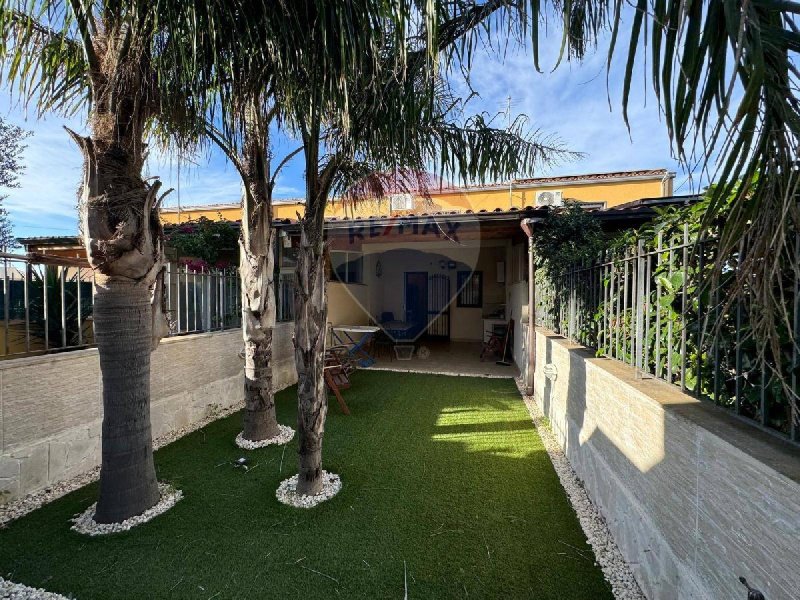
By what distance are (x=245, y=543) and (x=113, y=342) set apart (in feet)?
5.87

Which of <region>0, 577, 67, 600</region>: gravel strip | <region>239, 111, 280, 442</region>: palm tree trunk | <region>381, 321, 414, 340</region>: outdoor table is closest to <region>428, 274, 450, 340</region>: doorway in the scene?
<region>381, 321, 414, 340</region>: outdoor table

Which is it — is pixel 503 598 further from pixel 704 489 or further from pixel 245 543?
pixel 245 543

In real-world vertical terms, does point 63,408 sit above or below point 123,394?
below

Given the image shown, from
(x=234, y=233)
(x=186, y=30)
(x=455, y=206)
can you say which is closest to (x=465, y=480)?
(x=186, y=30)

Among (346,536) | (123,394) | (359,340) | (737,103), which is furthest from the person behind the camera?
(359,340)

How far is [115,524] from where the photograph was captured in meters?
2.85

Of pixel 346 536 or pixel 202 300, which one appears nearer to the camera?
pixel 346 536

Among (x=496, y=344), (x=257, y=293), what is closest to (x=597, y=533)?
(x=257, y=293)

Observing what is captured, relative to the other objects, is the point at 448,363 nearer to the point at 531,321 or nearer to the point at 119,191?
the point at 531,321

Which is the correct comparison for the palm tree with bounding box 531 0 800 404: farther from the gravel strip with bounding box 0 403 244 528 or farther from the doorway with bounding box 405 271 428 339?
the doorway with bounding box 405 271 428 339

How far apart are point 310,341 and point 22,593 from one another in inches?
88.4

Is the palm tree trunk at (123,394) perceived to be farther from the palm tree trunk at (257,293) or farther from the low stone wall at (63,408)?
the palm tree trunk at (257,293)

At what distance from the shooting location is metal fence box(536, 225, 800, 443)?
1.34 m

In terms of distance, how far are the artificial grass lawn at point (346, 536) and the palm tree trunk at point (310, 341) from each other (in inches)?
23.6
